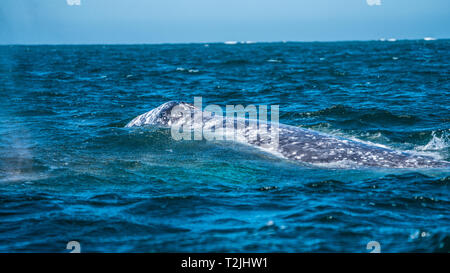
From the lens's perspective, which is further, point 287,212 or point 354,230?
point 287,212

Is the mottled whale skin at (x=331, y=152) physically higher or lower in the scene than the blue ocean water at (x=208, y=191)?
higher

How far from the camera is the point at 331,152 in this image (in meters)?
9.74

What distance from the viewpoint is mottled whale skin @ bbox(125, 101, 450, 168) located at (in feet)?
30.2

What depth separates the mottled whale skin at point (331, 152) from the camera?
9.21m

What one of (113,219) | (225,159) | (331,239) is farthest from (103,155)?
(331,239)

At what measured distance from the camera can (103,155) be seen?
1070 cm

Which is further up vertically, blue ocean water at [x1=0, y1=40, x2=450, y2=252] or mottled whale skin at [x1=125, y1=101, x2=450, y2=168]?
mottled whale skin at [x1=125, y1=101, x2=450, y2=168]

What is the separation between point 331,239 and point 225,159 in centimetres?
447

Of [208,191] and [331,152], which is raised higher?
[331,152]

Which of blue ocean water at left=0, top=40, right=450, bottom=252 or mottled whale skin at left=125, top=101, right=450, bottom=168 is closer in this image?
blue ocean water at left=0, top=40, right=450, bottom=252

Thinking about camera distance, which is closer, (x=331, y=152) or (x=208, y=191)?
(x=208, y=191)

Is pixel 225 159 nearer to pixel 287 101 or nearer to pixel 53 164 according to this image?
pixel 53 164

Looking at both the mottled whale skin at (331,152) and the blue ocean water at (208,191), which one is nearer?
the blue ocean water at (208,191)
